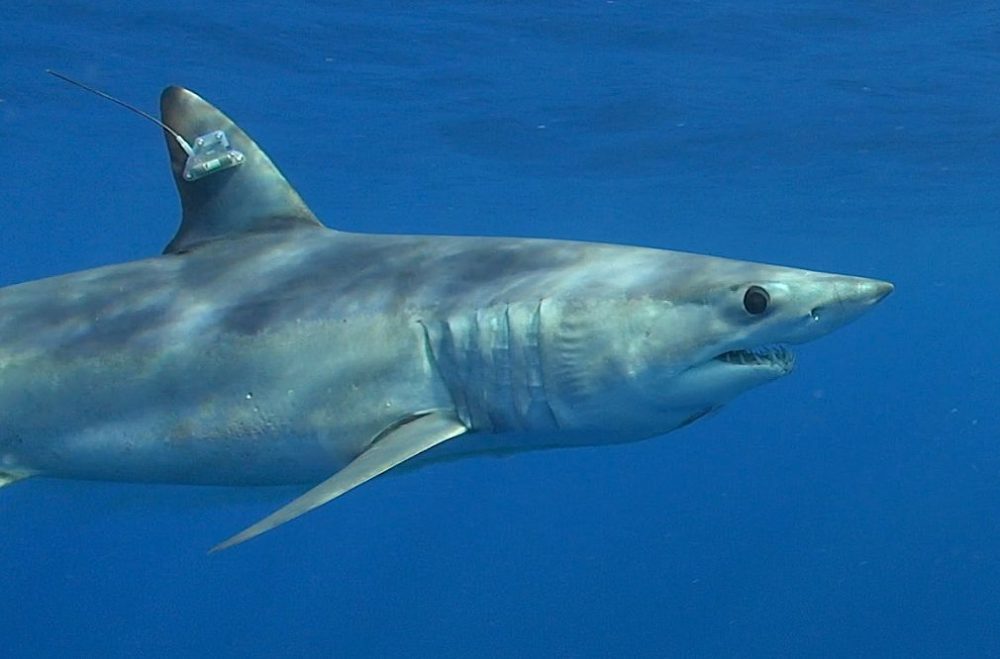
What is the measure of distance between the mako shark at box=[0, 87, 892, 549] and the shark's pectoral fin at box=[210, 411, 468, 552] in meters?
0.01

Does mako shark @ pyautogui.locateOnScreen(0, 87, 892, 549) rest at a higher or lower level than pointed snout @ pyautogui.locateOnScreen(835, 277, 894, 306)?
lower

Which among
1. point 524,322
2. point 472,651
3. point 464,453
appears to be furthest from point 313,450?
point 472,651

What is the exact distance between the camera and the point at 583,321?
4270 millimetres

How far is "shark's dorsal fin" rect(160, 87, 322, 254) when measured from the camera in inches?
217

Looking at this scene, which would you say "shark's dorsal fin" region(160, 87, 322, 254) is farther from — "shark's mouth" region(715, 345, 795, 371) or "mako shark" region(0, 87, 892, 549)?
"shark's mouth" region(715, 345, 795, 371)

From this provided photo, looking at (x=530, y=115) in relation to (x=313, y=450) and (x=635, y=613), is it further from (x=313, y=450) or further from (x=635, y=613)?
(x=635, y=613)

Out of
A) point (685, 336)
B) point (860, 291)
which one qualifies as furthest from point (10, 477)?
point (860, 291)

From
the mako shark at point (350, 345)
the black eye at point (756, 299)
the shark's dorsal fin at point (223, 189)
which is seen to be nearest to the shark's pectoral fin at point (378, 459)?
the mako shark at point (350, 345)

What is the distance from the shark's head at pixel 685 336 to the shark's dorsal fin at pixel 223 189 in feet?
6.66

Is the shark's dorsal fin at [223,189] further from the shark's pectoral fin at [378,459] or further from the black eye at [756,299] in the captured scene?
the black eye at [756,299]

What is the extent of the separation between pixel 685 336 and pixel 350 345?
1.54 m

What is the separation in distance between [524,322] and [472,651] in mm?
30862

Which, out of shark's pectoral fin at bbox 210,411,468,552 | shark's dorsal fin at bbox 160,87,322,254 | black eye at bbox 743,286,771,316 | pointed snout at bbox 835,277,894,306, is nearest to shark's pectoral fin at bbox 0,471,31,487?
shark's dorsal fin at bbox 160,87,322,254

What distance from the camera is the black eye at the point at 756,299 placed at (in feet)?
12.7
